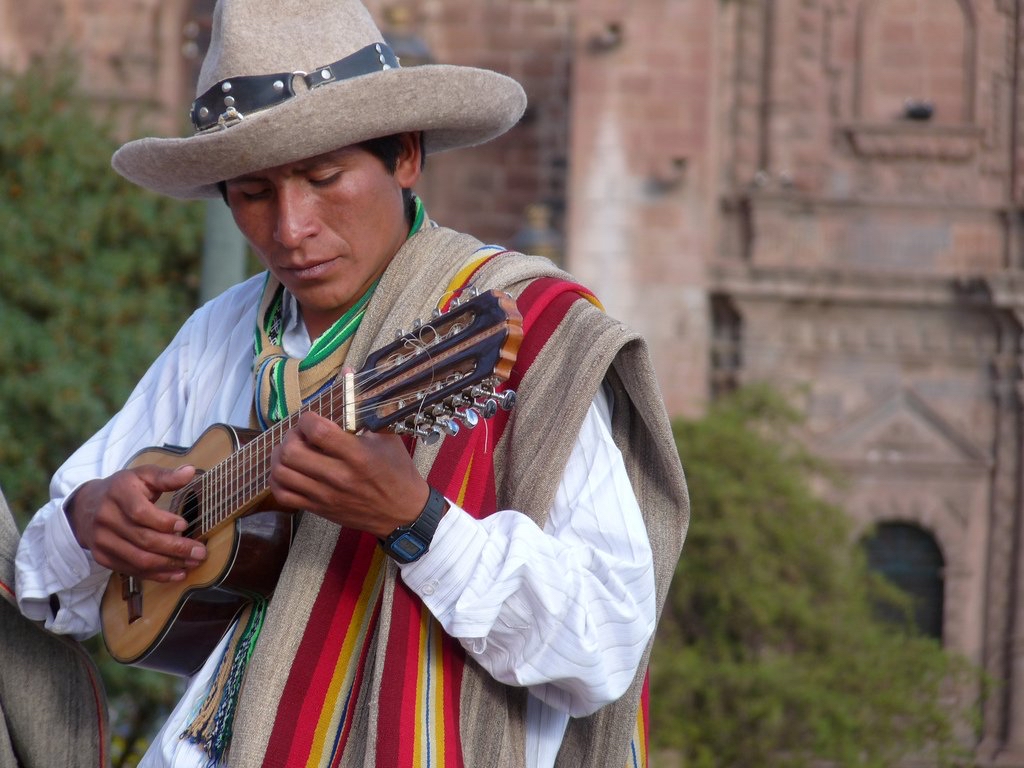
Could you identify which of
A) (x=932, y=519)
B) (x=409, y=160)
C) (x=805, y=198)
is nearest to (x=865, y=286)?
(x=805, y=198)

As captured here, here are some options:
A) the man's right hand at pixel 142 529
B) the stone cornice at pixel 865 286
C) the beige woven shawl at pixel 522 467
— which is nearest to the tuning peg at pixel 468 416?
the beige woven shawl at pixel 522 467

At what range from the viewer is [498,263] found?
242 cm

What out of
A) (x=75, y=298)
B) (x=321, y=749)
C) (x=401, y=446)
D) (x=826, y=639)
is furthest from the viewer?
(x=826, y=639)

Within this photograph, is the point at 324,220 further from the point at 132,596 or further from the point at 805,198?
the point at 805,198

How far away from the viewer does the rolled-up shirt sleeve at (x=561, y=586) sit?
2152mm

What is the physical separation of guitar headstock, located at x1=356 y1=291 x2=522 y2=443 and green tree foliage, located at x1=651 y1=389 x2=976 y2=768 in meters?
6.58

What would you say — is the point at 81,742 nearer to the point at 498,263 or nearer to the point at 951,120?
the point at 498,263

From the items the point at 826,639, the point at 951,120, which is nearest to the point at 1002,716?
the point at 826,639

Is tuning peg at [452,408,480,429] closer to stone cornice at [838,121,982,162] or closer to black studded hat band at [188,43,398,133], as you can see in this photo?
black studded hat band at [188,43,398,133]

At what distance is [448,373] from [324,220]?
484mm

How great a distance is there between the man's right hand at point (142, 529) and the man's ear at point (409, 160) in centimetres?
54

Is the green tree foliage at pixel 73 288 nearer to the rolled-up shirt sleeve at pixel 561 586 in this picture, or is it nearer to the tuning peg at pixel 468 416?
the rolled-up shirt sleeve at pixel 561 586

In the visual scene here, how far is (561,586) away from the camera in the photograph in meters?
2.18

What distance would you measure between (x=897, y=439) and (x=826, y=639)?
393 cm
